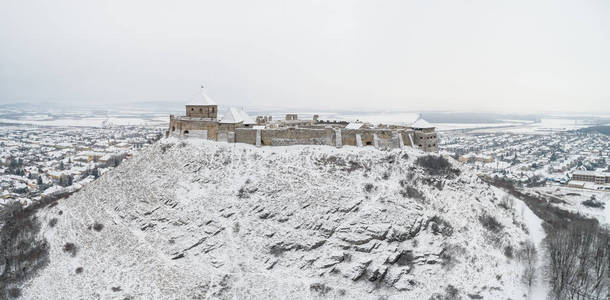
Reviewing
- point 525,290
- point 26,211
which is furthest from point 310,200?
point 26,211

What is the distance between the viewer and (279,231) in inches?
1265

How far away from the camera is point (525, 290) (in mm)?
28734

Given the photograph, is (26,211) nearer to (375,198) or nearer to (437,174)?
(375,198)

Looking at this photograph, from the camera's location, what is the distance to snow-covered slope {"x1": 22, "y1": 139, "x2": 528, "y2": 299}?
28.6 metres

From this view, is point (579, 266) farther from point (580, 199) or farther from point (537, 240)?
point (580, 199)

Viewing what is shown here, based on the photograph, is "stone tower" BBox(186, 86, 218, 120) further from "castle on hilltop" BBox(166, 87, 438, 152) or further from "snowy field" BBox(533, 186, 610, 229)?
"snowy field" BBox(533, 186, 610, 229)

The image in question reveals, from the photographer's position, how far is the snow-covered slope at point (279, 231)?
2862cm

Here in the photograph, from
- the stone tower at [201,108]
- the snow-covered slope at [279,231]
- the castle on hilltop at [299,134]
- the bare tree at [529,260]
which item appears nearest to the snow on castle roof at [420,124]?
the castle on hilltop at [299,134]

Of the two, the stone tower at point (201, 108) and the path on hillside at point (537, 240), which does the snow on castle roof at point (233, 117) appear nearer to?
the stone tower at point (201, 108)

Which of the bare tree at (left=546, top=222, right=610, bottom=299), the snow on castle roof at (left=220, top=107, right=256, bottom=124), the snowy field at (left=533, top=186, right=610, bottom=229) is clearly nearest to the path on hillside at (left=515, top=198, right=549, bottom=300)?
the bare tree at (left=546, top=222, right=610, bottom=299)

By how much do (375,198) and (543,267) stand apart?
15.1 m

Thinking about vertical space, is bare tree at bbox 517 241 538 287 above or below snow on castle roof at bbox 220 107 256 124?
below

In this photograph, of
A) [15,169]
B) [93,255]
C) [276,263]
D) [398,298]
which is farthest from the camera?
[15,169]

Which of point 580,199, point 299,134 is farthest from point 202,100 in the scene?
→ point 580,199
